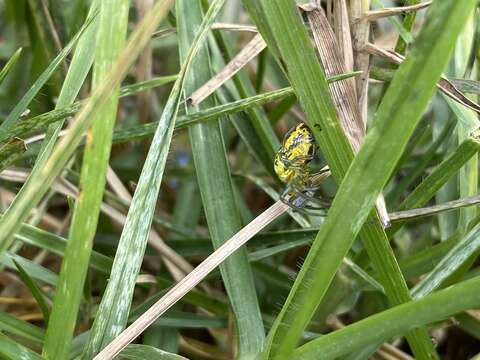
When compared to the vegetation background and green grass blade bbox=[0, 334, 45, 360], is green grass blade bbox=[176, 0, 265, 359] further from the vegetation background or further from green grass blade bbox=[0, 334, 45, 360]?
green grass blade bbox=[0, 334, 45, 360]

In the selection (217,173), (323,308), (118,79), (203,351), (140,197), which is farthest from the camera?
(203,351)

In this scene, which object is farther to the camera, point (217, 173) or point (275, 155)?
point (275, 155)

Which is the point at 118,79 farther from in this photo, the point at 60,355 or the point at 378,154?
the point at 60,355

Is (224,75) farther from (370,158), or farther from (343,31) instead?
(370,158)

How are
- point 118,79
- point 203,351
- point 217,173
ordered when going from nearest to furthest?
point 118,79
point 217,173
point 203,351

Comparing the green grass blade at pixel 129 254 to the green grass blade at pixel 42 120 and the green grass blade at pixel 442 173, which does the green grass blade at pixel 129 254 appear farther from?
the green grass blade at pixel 442 173

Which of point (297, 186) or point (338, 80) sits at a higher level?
point (338, 80)

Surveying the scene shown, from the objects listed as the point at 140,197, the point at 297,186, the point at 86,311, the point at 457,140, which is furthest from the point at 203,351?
the point at 457,140
